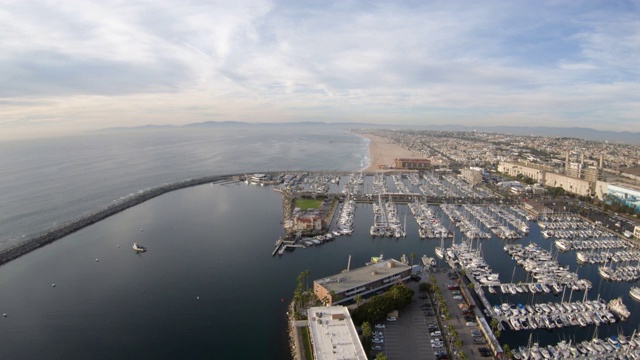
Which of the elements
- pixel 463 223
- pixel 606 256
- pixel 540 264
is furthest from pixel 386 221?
pixel 606 256

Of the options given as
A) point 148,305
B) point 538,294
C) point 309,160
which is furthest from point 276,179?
point 538,294

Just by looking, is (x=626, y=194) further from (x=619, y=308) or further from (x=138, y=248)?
(x=138, y=248)

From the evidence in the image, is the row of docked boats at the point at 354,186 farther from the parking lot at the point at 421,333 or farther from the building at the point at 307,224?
the parking lot at the point at 421,333

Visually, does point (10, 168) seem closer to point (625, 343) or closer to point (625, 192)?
point (625, 343)

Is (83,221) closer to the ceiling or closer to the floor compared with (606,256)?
closer to the ceiling

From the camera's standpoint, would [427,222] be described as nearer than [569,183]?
Yes
